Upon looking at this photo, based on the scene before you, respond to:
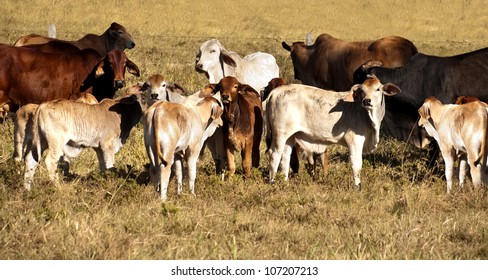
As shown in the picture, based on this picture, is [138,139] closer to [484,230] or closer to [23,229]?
[23,229]

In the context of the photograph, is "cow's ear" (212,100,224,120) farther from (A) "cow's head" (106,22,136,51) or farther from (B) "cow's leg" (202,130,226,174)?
(A) "cow's head" (106,22,136,51)

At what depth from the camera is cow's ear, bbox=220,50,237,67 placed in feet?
46.2

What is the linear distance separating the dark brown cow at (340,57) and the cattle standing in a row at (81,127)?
5.24 m

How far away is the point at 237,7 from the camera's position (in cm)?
4828

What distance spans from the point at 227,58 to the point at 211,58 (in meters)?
0.25

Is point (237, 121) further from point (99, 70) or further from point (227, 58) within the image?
point (227, 58)

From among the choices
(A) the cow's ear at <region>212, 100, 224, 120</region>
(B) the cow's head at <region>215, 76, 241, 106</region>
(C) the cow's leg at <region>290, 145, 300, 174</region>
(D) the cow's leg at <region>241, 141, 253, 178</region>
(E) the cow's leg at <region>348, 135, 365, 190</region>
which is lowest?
(C) the cow's leg at <region>290, 145, 300, 174</region>

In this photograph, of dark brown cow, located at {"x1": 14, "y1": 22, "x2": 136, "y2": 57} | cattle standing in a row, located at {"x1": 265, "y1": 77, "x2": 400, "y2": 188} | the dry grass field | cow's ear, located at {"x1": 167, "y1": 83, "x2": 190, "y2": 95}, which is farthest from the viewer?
dark brown cow, located at {"x1": 14, "y1": 22, "x2": 136, "y2": 57}

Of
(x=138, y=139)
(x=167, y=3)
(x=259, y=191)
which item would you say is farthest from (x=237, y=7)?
(x=259, y=191)

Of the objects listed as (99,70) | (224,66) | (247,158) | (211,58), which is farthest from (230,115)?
(224,66)

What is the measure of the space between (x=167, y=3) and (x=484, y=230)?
41318 millimetres

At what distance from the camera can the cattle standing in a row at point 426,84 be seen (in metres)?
12.0

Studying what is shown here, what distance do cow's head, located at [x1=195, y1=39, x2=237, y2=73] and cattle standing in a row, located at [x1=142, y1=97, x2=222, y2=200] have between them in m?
3.83

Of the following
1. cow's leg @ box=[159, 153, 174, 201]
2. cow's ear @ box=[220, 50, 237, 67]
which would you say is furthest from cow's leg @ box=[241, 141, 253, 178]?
cow's ear @ box=[220, 50, 237, 67]
